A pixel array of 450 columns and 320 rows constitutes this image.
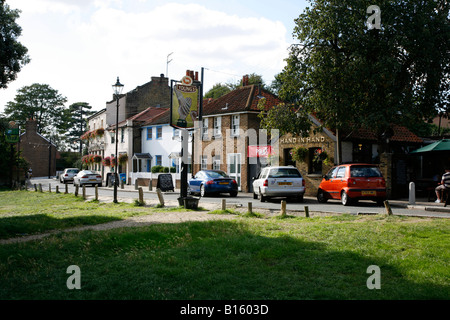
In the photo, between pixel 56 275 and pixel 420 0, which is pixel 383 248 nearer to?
pixel 56 275

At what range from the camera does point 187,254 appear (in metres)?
7.45

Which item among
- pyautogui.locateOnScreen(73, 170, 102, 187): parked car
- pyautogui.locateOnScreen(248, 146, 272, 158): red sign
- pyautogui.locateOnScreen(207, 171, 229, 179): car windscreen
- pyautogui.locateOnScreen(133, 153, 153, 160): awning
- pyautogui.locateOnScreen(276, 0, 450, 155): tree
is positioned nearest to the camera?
pyautogui.locateOnScreen(276, 0, 450, 155): tree

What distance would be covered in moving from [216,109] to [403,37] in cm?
1885

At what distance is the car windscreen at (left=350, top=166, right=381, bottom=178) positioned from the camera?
1802 centimetres

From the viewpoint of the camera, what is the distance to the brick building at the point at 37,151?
68.8 meters

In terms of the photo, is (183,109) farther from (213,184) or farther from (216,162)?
(216,162)

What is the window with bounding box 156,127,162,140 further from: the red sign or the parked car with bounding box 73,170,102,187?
the red sign

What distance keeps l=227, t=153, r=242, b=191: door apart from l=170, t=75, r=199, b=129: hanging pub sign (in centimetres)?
1469

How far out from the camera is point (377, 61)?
2072 cm

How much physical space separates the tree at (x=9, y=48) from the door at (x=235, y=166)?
64.2ft

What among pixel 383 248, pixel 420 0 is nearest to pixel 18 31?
pixel 383 248

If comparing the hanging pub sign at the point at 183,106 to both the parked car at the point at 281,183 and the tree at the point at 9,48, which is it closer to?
the parked car at the point at 281,183

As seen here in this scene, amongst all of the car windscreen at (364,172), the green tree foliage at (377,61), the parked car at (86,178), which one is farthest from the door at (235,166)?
the parked car at (86,178)

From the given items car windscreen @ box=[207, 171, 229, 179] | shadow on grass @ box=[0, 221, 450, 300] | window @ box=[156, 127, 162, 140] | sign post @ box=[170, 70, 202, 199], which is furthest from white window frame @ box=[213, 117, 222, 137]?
shadow on grass @ box=[0, 221, 450, 300]
